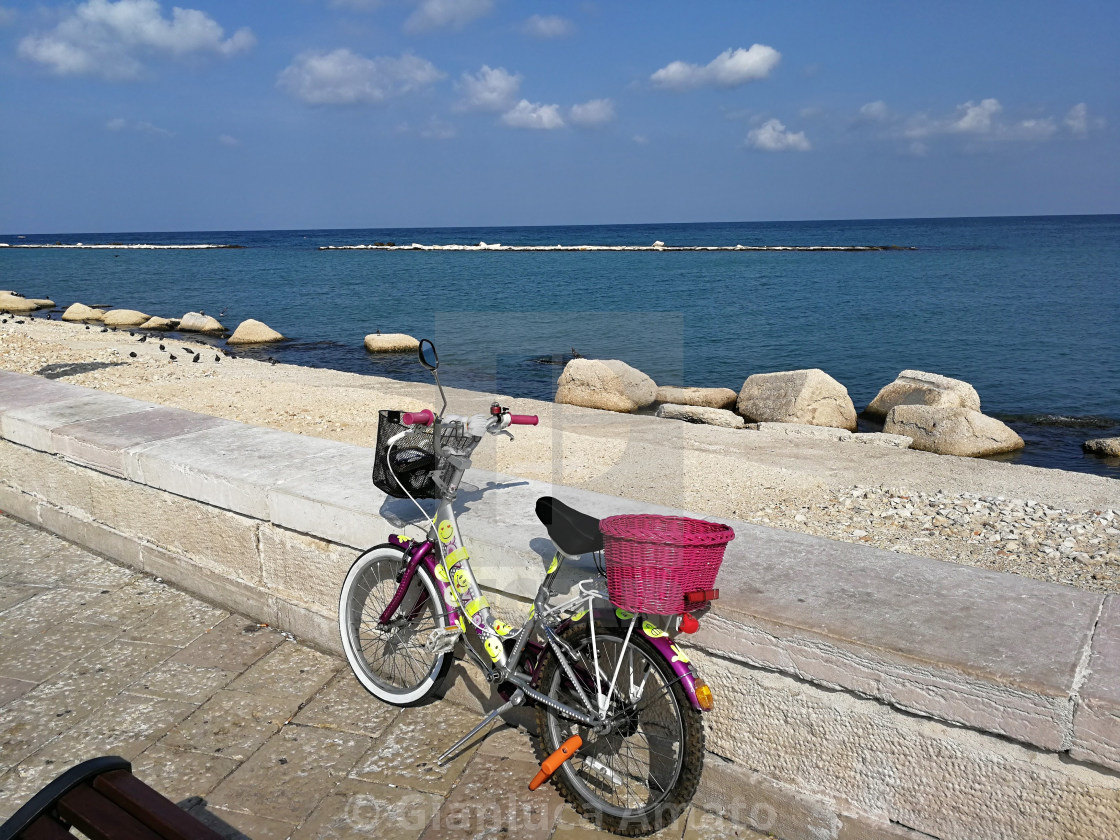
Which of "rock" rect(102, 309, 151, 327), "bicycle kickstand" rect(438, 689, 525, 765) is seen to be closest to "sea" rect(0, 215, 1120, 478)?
"bicycle kickstand" rect(438, 689, 525, 765)

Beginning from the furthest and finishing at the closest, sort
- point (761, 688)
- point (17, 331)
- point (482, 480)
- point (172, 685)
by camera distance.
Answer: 1. point (17, 331)
2. point (482, 480)
3. point (172, 685)
4. point (761, 688)

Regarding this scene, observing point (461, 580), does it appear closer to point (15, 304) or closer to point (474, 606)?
point (474, 606)

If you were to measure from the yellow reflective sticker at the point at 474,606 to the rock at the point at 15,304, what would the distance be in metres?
34.3

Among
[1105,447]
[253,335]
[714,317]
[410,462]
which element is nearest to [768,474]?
[410,462]

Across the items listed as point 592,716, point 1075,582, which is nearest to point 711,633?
point 592,716

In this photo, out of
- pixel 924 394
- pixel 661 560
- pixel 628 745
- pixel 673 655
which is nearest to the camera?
pixel 661 560

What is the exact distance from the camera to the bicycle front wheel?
3.16m

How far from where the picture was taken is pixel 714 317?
32219 mm

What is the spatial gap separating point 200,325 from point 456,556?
26.9m

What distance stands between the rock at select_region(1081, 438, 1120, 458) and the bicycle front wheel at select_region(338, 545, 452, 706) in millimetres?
12505

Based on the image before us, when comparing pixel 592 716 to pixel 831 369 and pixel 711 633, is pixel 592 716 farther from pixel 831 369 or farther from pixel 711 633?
pixel 831 369

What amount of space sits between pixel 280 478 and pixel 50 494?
7.22 feet

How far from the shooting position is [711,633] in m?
2.48

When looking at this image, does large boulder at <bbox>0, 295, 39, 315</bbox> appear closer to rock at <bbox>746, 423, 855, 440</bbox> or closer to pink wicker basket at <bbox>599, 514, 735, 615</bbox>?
rock at <bbox>746, 423, 855, 440</bbox>
